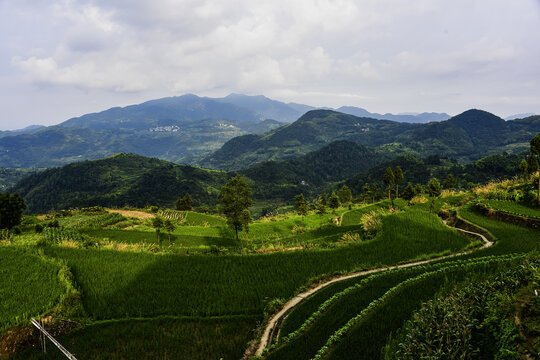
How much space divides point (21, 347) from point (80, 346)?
7.29ft

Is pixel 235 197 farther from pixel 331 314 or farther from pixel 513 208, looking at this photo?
pixel 513 208

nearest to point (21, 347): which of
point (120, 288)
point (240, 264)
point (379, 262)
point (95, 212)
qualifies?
point (120, 288)

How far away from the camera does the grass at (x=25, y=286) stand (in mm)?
11895

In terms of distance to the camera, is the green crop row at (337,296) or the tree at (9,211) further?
the tree at (9,211)

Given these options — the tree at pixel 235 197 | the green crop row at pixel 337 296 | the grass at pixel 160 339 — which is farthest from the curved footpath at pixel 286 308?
the tree at pixel 235 197

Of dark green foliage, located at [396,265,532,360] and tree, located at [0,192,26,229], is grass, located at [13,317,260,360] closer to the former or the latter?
dark green foliage, located at [396,265,532,360]

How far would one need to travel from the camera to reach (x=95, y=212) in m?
54.1

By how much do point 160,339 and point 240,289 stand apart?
4.90 meters

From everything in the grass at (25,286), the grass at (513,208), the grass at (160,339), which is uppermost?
the grass at (513,208)

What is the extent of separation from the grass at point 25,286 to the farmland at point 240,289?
67 millimetres

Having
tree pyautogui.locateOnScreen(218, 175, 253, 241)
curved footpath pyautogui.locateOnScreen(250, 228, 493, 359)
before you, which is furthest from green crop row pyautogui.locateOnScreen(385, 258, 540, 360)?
tree pyautogui.locateOnScreen(218, 175, 253, 241)

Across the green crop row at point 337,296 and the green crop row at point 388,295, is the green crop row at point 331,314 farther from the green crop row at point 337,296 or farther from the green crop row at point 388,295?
the green crop row at point 388,295

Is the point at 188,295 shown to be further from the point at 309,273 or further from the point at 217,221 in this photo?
the point at 217,221

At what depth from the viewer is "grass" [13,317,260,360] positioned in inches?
427
